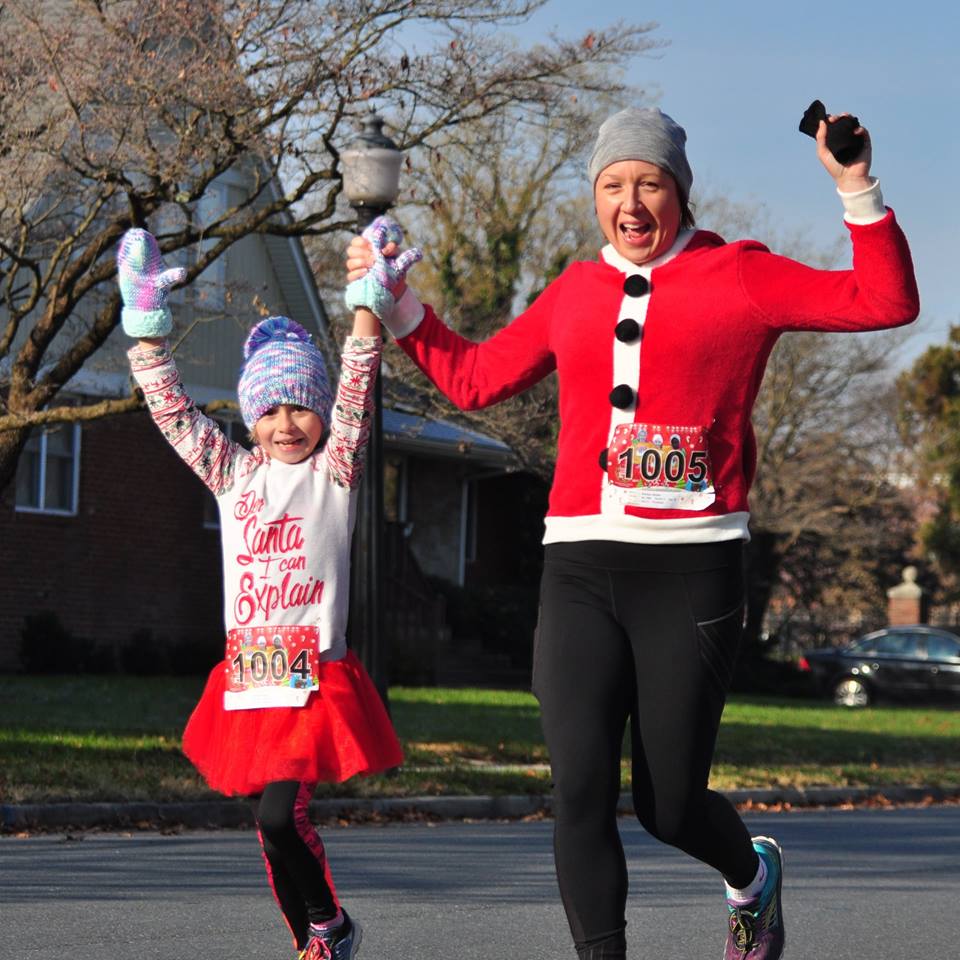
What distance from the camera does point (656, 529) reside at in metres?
4.43

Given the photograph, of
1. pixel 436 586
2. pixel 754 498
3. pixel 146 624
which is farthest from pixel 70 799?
pixel 754 498

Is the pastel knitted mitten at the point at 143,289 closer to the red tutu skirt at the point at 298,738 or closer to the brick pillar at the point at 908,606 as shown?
the red tutu skirt at the point at 298,738

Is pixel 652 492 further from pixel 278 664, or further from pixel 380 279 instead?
pixel 278 664

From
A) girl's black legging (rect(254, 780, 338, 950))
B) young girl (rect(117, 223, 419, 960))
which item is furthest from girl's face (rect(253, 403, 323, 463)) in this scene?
girl's black legging (rect(254, 780, 338, 950))

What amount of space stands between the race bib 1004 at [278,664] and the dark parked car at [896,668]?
87.0ft

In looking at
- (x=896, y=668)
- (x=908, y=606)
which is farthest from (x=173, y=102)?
(x=908, y=606)

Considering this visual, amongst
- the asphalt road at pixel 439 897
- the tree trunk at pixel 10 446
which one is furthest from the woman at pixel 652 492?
the tree trunk at pixel 10 446

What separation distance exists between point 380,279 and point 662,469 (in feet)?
3.02

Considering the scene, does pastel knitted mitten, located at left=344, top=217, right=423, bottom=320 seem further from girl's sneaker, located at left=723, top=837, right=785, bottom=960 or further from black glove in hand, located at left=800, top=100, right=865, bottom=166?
girl's sneaker, located at left=723, top=837, right=785, bottom=960

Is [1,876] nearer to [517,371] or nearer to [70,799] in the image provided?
[70,799]

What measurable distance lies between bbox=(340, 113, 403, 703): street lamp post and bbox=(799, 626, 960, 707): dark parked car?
19033mm

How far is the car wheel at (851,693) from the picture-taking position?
30.9 metres

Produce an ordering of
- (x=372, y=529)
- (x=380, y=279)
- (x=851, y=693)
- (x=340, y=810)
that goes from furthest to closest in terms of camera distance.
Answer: (x=851, y=693) < (x=372, y=529) < (x=340, y=810) < (x=380, y=279)

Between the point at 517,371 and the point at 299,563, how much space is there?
94cm
